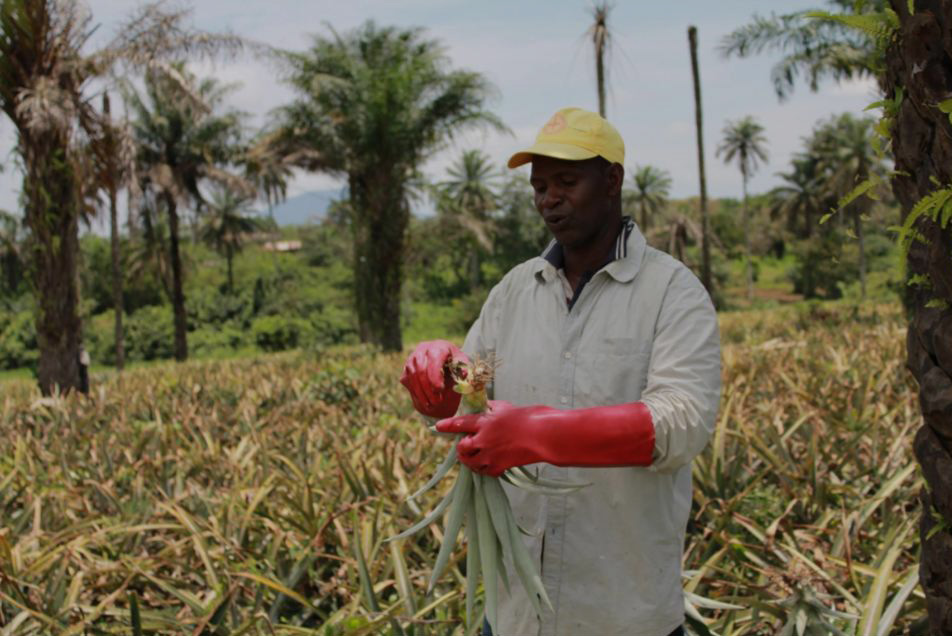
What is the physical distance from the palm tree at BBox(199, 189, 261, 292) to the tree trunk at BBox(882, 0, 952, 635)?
148ft

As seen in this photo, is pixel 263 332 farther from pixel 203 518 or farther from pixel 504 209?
pixel 203 518

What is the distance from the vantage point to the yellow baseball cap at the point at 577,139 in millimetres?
1918

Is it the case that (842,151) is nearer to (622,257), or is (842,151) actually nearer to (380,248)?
(380,248)

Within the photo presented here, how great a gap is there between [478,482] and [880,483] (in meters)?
2.58

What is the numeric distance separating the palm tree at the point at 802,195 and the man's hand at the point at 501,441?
56.3 meters

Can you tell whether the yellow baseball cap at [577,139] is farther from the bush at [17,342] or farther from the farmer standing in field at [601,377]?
the bush at [17,342]

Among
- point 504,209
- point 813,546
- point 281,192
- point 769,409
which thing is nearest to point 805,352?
point 769,409

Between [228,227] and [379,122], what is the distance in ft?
102

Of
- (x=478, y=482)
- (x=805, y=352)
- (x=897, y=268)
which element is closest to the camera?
(x=897, y=268)

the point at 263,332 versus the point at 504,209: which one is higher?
the point at 504,209

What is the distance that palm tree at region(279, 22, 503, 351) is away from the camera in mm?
16953

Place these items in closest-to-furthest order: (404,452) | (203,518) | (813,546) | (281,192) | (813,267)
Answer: (813,546), (203,518), (404,452), (281,192), (813,267)

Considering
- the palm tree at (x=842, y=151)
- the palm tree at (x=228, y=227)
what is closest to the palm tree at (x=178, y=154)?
the palm tree at (x=228, y=227)

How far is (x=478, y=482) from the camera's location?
6.07 feet
